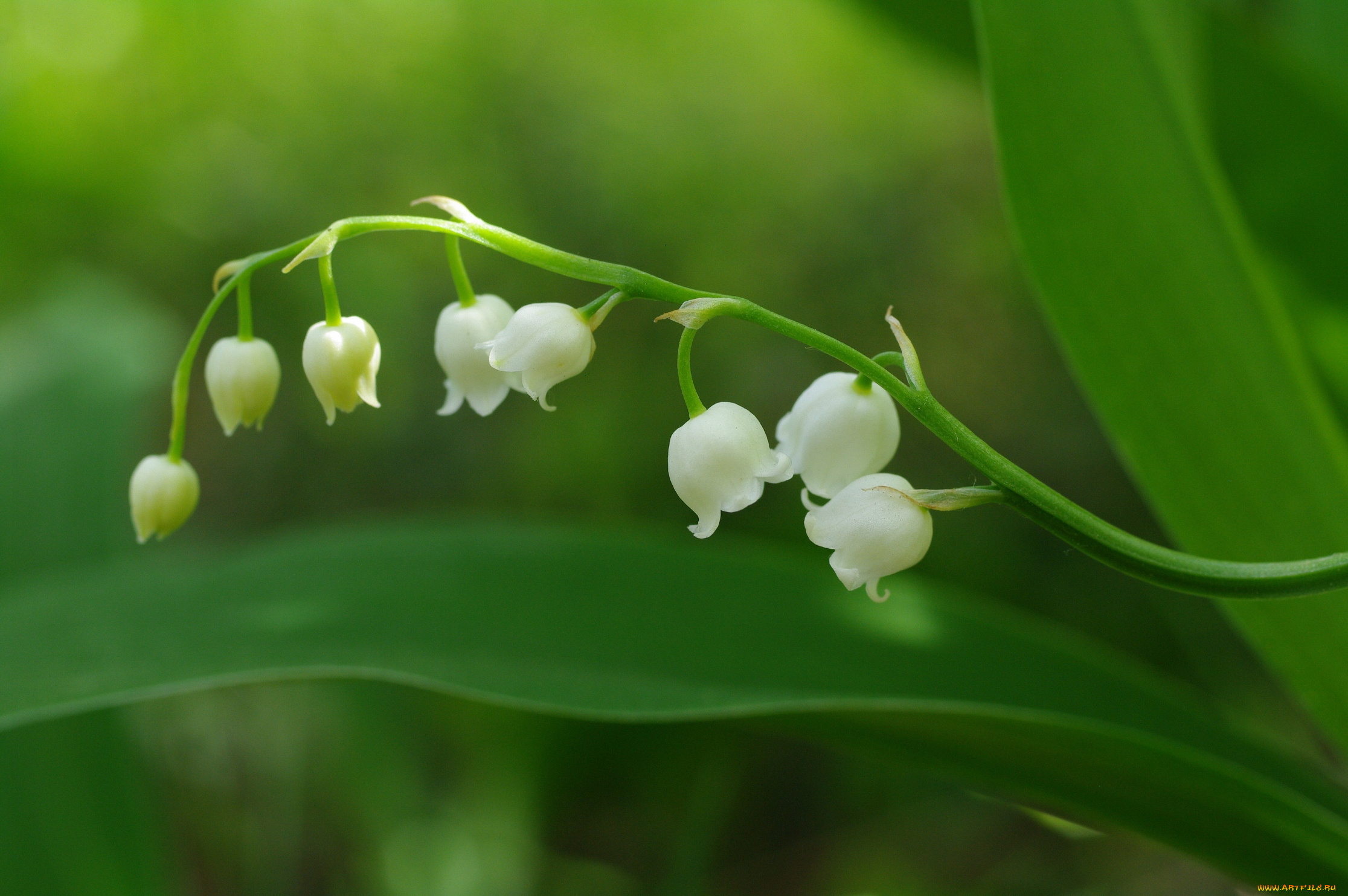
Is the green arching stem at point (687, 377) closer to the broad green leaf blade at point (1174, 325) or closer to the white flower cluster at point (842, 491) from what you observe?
the white flower cluster at point (842, 491)

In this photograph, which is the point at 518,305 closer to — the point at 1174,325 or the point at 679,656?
the point at 679,656

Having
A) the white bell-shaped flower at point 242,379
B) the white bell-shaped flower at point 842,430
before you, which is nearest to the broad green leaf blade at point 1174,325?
the white bell-shaped flower at point 842,430

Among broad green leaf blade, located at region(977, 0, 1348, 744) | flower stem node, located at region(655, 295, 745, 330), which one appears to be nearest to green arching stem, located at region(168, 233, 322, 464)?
flower stem node, located at region(655, 295, 745, 330)

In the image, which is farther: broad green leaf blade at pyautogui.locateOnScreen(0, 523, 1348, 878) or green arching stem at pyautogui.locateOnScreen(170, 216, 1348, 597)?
broad green leaf blade at pyautogui.locateOnScreen(0, 523, 1348, 878)

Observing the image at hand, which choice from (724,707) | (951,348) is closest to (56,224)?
(951,348)

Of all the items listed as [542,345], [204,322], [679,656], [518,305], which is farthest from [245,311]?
[518,305]

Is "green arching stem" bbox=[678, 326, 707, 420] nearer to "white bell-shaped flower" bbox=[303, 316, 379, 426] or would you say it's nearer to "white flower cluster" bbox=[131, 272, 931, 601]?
"white flower cluster" bbox=[131, 272, 931, 601]
